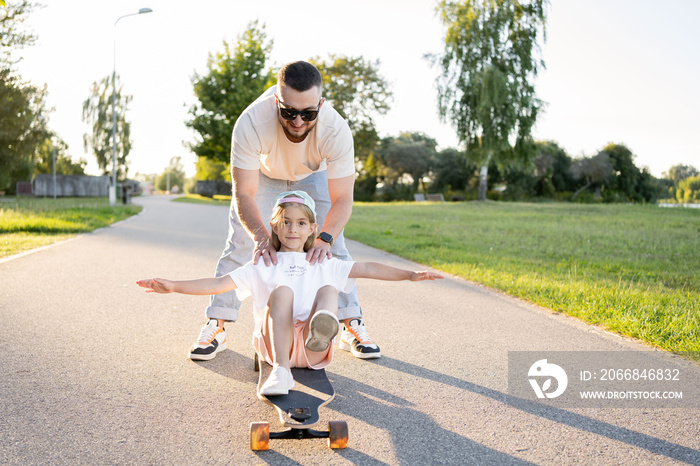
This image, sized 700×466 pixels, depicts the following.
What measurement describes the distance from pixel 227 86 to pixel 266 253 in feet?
116

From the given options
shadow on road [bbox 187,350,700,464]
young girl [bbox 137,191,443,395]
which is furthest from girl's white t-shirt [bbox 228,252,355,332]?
shadow on road [bbox 187,350,700,464]

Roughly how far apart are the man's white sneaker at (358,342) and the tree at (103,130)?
198 ft

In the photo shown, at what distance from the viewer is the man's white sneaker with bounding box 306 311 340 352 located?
104 inches

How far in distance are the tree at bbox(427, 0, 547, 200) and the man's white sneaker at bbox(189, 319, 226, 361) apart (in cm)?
2694

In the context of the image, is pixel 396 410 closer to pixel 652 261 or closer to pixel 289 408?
pixel 289 408

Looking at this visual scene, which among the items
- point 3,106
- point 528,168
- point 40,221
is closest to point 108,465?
point 40,221

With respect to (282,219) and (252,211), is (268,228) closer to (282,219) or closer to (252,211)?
(252,211)

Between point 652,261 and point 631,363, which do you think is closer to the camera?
point 631,363

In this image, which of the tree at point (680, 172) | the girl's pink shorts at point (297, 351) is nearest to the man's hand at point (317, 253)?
the girl's pink shorts at point (297, 351)

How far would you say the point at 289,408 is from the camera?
98.2 inches

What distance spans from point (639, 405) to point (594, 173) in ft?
142

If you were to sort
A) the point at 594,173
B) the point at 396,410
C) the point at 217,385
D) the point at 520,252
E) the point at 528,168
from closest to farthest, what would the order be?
1. the point at 396,410
2. the point at 217,385
3. the point at 520,252
4. the point at 528,168
5. the point at 594,173

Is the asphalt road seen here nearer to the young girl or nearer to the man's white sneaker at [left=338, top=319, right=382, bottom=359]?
the man's white sneaker at [left=338, top=319, right=382, bottom=359]

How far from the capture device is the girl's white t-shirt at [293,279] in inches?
118
